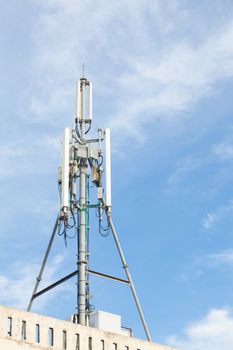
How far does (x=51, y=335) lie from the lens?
5250cm

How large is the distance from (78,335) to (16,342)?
504cm

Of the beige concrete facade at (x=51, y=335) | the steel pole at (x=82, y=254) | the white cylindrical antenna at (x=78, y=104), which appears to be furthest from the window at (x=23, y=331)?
the white cylindrical antenna at (x=78, y=104)

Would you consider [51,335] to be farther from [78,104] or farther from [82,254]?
[78,104]

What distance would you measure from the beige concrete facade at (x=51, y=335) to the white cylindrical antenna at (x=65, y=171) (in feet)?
36.2

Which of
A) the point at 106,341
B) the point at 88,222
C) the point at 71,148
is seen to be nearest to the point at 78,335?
the point at 106,341

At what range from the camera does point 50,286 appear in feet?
199

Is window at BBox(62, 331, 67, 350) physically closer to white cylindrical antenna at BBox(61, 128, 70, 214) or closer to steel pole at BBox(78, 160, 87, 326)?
steel pole at BBox(78, 160, 87, 326)

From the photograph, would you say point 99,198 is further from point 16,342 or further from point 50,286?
point 16,342

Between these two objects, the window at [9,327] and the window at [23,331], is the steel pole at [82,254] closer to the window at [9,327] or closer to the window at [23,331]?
the window at [23,331]

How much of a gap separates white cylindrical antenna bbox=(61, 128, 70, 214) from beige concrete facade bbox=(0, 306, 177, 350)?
1103 centimetres

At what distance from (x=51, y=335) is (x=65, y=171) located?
14.7 meters

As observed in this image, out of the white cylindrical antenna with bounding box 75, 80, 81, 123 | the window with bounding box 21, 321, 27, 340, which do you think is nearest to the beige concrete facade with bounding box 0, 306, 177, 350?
the window with bounding box 21, 321, 27, 340

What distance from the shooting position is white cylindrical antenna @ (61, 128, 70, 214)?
6188cm

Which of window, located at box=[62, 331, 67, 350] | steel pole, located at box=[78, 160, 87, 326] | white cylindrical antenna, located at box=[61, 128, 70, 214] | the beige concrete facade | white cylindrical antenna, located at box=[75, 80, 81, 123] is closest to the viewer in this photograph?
the beige concrete facade
